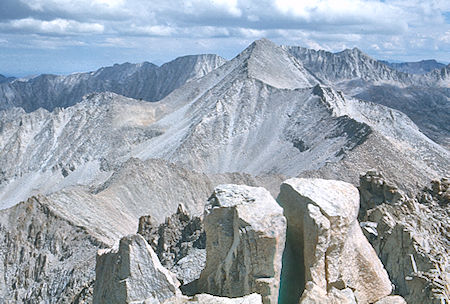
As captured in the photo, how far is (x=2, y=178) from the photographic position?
309 ft

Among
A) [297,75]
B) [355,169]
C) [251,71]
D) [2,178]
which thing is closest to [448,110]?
[297,75]

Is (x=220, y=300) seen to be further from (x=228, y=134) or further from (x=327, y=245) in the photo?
(x=228, y=134)

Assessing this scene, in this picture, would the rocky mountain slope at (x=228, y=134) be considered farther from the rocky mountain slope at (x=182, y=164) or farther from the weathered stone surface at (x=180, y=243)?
the weathered stone surface at (x=180, y=243)

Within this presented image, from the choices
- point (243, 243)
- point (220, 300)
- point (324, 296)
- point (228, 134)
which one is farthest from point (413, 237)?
point (228, 134)

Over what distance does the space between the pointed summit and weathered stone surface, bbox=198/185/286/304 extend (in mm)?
83797

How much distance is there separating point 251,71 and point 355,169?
51.7 m

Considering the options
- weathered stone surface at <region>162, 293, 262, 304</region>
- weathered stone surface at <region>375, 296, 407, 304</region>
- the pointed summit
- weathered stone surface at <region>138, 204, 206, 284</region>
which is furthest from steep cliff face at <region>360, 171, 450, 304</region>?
the pointed summit

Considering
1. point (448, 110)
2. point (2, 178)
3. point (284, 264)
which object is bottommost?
point (2, 178)

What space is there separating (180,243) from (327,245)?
52.0ft

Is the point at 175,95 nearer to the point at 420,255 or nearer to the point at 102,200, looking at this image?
the point at 102,200

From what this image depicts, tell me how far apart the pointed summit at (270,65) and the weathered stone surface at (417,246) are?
72048mm

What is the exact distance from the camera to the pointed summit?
103m

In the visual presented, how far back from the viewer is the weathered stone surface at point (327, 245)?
13.1m

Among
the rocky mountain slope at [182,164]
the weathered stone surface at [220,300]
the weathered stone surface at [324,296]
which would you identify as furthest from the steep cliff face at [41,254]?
the weathered stone surface at [324,296]
